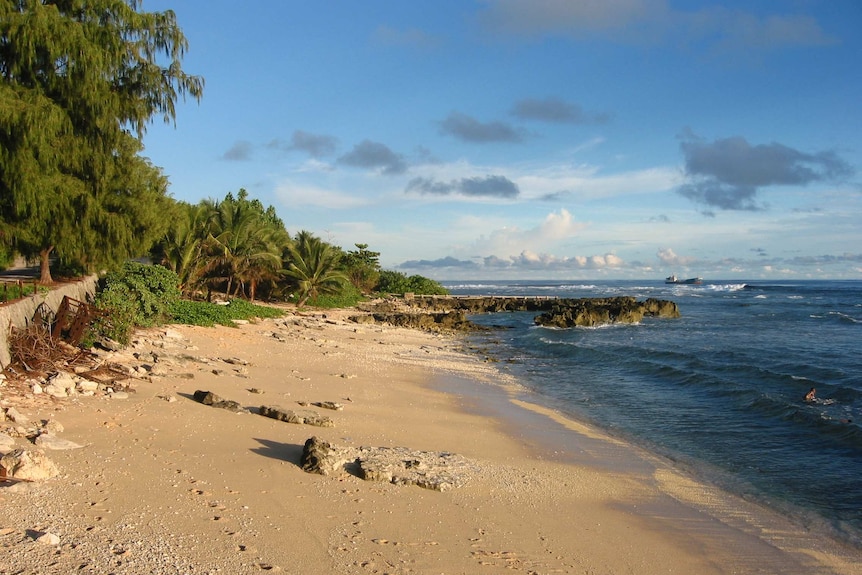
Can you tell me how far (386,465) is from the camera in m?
7.27

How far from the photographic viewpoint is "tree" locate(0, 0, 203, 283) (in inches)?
466

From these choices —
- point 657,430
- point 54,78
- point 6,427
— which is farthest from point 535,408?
point 54,78

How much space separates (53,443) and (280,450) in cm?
249

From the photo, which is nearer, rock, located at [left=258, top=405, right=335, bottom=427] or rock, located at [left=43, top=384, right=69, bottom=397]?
rock, located at [left=43, top=384, right=69, bottom=397]

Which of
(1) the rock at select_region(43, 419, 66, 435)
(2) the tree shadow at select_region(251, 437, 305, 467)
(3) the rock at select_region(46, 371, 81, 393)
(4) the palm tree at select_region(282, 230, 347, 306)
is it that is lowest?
(2) the tree shadow at select_region(251, 437, 305, 467)

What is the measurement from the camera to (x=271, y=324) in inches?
951

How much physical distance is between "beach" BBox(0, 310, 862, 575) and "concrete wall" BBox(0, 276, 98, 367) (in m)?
1.51

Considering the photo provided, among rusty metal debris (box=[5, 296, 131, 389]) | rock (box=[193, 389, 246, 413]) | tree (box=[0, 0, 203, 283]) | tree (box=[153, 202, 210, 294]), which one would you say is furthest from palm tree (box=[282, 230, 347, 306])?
rock (box=[193, 389, 246, 413])

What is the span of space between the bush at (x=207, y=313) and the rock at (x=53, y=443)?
13.3m

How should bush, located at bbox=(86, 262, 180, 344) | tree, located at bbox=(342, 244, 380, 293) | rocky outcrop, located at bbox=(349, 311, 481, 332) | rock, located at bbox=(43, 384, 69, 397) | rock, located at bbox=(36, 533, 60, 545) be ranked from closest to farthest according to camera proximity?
rock, located at bbox=(36, 533, 60, 545), rock, located at bbox=(43, 384, 69, 397), bush, located at bbox=(86, 262, 180, 344), rocky outcrop, located at bbox=(349, 311, 481, 332), tree, located at bbox=(342, 244, 380, 293)

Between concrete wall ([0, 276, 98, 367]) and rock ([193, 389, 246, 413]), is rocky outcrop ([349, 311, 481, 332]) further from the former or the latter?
rock ([193, 389, 246, 413])

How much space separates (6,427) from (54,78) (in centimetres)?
914

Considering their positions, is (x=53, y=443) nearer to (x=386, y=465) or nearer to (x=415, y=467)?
(x=386, y=465)

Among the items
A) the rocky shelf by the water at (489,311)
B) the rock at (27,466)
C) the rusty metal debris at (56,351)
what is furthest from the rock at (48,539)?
the rocky shelf by the water at (489,311)
